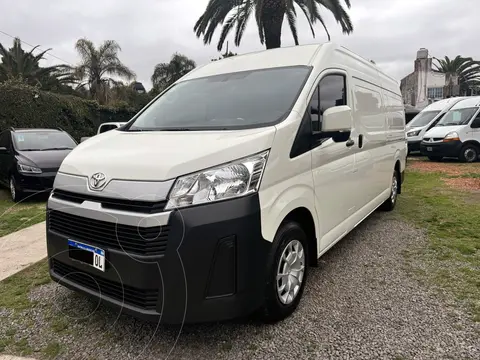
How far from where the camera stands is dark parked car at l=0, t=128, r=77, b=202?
6.97 m

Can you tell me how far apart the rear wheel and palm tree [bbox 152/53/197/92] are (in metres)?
23.0

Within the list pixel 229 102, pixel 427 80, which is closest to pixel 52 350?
pixel 229 102

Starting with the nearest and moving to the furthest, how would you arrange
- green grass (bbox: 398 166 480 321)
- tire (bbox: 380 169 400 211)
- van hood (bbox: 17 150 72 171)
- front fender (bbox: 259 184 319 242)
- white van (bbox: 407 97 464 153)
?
front fender (bbox: 259 184 319 242) → green grass (bbox: 398 166 480 321) → tire (bbox: 380 169 400 211) → van hood (bbox: 17 150 72 171) → white van (bbox: 407 97 464 153)

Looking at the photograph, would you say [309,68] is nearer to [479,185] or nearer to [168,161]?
[168,161]

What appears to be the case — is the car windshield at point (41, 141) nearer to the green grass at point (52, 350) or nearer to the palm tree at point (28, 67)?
the green grass at point (52, 350)

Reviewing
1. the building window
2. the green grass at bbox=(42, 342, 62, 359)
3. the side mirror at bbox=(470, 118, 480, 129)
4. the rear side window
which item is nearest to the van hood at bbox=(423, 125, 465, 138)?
the side mirror at bbox=(470, 118, 480, 129)

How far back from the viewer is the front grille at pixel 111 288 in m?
2.24

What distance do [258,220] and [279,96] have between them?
3.90 feet

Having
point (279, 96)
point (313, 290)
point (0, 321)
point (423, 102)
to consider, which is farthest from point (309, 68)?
point (423, 102)

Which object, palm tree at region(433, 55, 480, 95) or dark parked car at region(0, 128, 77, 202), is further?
palm tree at region(433, 55, 480, 95)

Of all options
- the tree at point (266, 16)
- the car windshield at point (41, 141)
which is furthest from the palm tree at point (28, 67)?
the car windshield at point (41, 141)

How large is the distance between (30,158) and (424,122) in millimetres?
14879

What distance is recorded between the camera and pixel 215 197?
89.7 inches

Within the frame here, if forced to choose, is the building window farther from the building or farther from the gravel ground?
the gravel ground
